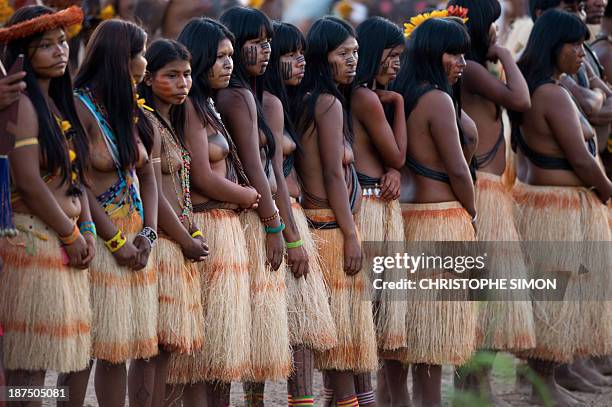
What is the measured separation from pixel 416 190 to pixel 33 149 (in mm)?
2285

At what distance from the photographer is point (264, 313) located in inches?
192

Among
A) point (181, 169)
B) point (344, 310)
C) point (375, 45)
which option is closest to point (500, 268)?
point (344, 310)

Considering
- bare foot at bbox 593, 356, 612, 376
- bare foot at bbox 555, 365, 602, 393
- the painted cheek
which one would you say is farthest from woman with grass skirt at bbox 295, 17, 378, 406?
bare foot at bbox 593, 356, 612, 376

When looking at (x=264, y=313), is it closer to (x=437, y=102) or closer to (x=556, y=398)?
(x=437, y=102)

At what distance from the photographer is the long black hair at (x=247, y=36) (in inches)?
198

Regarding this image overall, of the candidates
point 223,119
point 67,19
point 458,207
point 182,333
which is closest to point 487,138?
point 458,207

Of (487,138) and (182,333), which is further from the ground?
(487,138)

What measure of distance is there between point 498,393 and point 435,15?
87.7 inches

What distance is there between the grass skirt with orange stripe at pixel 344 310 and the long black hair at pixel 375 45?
2.36 feet

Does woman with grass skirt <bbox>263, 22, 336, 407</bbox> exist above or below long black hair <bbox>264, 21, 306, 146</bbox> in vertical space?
below

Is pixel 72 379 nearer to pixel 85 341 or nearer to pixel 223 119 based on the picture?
pixel 85 341

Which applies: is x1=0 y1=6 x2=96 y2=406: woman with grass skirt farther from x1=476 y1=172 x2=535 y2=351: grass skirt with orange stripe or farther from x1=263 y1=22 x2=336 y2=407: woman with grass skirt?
x1=476 y1=172 x2=535 y2=351: grass skirt with orange stripe

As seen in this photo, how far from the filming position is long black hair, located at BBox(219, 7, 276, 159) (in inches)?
198

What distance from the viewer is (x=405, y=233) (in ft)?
18.8
